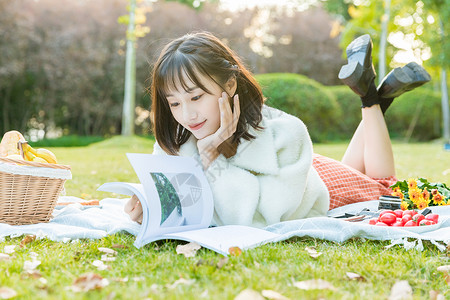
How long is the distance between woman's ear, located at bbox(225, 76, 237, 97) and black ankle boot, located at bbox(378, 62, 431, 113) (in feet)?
4.21

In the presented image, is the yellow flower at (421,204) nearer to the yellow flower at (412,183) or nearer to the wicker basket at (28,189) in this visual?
the yellow flower at (412,183)

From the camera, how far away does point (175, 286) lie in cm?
149

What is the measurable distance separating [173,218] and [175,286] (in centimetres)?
69

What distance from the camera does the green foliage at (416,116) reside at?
16203 millimetres

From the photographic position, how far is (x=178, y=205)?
219 centimetres

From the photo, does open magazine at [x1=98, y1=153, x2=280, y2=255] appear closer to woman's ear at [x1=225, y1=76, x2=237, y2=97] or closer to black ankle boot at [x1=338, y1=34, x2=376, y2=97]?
woman's ear at [x1=225, y1=76, x2=237, y2=97]

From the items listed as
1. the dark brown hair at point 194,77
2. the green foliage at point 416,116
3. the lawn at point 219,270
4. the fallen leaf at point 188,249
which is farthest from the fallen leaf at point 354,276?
the green foliage at point 416,116

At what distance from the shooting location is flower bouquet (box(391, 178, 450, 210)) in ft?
9.33

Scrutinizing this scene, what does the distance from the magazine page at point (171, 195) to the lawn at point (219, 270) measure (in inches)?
4.1

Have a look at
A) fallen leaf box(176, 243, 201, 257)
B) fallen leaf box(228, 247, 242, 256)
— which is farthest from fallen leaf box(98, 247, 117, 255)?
fallen leaf box(228, 247, 242, 256)

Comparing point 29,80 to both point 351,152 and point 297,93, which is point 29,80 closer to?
point 297,93

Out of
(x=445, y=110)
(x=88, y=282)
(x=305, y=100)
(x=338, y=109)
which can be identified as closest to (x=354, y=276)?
(x=88, y=282)

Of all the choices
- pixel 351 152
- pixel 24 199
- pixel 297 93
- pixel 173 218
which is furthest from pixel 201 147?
pixel 297 93

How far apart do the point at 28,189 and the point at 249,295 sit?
5.13 ft
